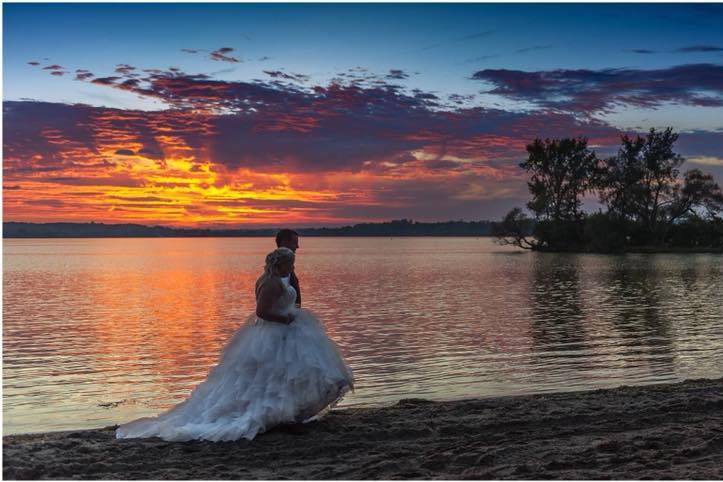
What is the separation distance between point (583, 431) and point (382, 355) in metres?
9.87

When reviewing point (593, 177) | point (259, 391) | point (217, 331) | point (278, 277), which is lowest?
point (217, 331)

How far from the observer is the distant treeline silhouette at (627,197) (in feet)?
304

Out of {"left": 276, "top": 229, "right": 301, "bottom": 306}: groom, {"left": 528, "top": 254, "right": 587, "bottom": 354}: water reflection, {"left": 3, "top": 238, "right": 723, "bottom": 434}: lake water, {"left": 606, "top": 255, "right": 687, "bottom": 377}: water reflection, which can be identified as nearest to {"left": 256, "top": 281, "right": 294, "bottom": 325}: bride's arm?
{"left": 276, "top": 229, "right": 301, "bottom": 306}: groom

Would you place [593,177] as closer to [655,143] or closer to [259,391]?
[655,143]

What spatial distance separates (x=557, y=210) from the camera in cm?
9838

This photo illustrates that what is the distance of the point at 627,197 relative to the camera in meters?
94.2

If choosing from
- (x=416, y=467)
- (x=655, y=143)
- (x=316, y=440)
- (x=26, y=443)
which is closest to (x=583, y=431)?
(x=416, y=467)

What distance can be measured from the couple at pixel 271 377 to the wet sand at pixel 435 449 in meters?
0.30

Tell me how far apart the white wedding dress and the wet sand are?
0.28 metres

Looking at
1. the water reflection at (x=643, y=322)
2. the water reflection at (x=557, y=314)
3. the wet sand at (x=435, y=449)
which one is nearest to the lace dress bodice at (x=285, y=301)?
the wet sand at (x=435, y=449)

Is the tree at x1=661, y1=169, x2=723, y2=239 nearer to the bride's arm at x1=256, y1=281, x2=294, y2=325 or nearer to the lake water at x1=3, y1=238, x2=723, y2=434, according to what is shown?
the lake water at x1=3, y1=238, x2=723, y2=434

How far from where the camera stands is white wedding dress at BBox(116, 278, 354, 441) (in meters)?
8.28

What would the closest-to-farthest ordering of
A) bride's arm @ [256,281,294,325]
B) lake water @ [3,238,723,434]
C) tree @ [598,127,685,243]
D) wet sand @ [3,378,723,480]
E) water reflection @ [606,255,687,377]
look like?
wet sand @ [3,378,723,480] < bride's arm @ [256,281,294,325] < lake water @ [3,238,723,434] < water reflection @ [606,255,687,377] < tree @ [598,127,685,243]

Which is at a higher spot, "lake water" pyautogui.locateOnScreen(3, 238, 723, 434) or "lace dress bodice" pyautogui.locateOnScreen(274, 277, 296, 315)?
"lace dress bodice" pyautogui.locateOnScreen(274, 277, 296, 315)
